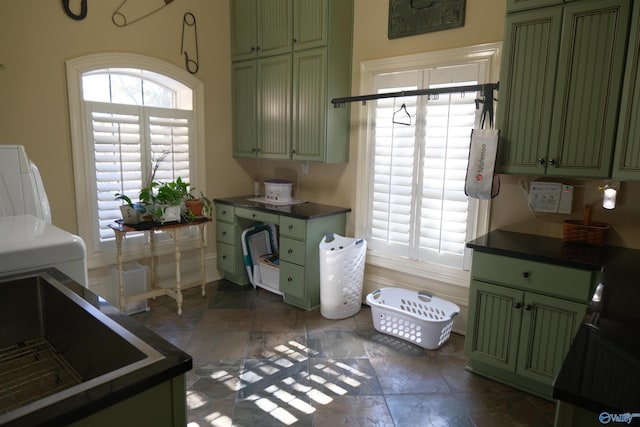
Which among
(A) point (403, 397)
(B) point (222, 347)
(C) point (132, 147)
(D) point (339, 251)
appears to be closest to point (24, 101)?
(C) point (132, 147)

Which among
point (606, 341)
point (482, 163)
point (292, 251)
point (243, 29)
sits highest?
point (243, 29)

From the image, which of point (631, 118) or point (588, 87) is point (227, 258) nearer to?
point (588, 87)

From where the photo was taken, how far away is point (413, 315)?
2.95m

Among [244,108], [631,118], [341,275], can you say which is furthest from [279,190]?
[631,118]

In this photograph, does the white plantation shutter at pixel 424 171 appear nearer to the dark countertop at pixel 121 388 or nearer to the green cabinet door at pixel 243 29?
the green cabinet door at pixel 243 29

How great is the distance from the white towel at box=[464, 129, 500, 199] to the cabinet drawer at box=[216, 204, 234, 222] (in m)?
2.33

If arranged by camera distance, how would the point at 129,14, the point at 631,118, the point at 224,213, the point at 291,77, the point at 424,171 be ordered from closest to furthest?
the point at 631,118, the point at 424,171, the point at 129,14, the point at 291,77, the point at 224,213

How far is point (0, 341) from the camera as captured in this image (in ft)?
4.34

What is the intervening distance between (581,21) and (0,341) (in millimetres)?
2937

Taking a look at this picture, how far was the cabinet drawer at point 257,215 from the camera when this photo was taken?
3.69 metres

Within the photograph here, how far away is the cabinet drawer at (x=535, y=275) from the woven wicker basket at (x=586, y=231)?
0.45 m

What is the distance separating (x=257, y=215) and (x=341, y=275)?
3.35 feet

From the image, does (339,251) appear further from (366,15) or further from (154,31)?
(154,31)

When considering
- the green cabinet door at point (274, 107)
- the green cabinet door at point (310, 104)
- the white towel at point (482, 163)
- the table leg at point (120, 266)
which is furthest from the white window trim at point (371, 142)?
the table leg at point (120, 266)
